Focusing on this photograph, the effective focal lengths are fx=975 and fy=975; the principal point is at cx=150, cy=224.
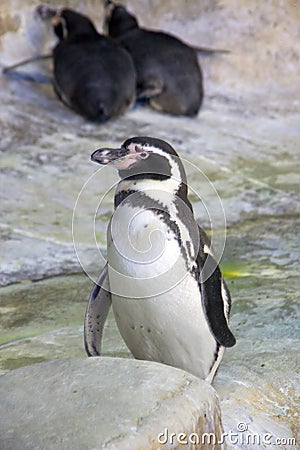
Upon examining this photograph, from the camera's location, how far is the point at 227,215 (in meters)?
5.59

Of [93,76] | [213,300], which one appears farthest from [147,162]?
[93,76]

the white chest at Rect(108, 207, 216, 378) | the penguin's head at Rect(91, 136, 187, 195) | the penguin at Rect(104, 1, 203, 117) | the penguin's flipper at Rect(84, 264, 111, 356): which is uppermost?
the penguin's head at Rect(91, 136, 187, 195)

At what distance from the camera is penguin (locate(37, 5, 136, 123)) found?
7.06 m

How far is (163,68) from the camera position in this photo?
25.0 ft

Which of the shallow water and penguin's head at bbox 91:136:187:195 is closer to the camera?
penguin's head at bbox 91:136:187:195

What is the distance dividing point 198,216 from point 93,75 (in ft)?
7.31

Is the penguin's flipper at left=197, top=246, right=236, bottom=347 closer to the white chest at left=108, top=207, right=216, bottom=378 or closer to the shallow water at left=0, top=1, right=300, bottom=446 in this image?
the white chest at left=108, top=207, right=216, bottom=378

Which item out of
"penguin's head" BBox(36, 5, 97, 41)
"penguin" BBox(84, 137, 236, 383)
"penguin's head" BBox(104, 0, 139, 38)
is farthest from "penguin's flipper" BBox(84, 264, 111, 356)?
"penguin's head" BBox(104, 0, 139, 38)

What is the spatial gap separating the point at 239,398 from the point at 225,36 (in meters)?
5.73

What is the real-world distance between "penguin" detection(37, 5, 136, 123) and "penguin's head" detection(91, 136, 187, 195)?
397 centimetres

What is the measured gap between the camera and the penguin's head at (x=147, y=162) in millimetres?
3025

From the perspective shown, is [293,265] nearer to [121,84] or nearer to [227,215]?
[227,215]

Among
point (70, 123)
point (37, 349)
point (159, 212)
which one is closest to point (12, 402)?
point (159, 212)

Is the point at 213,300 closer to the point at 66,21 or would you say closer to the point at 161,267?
the point at 161,267
